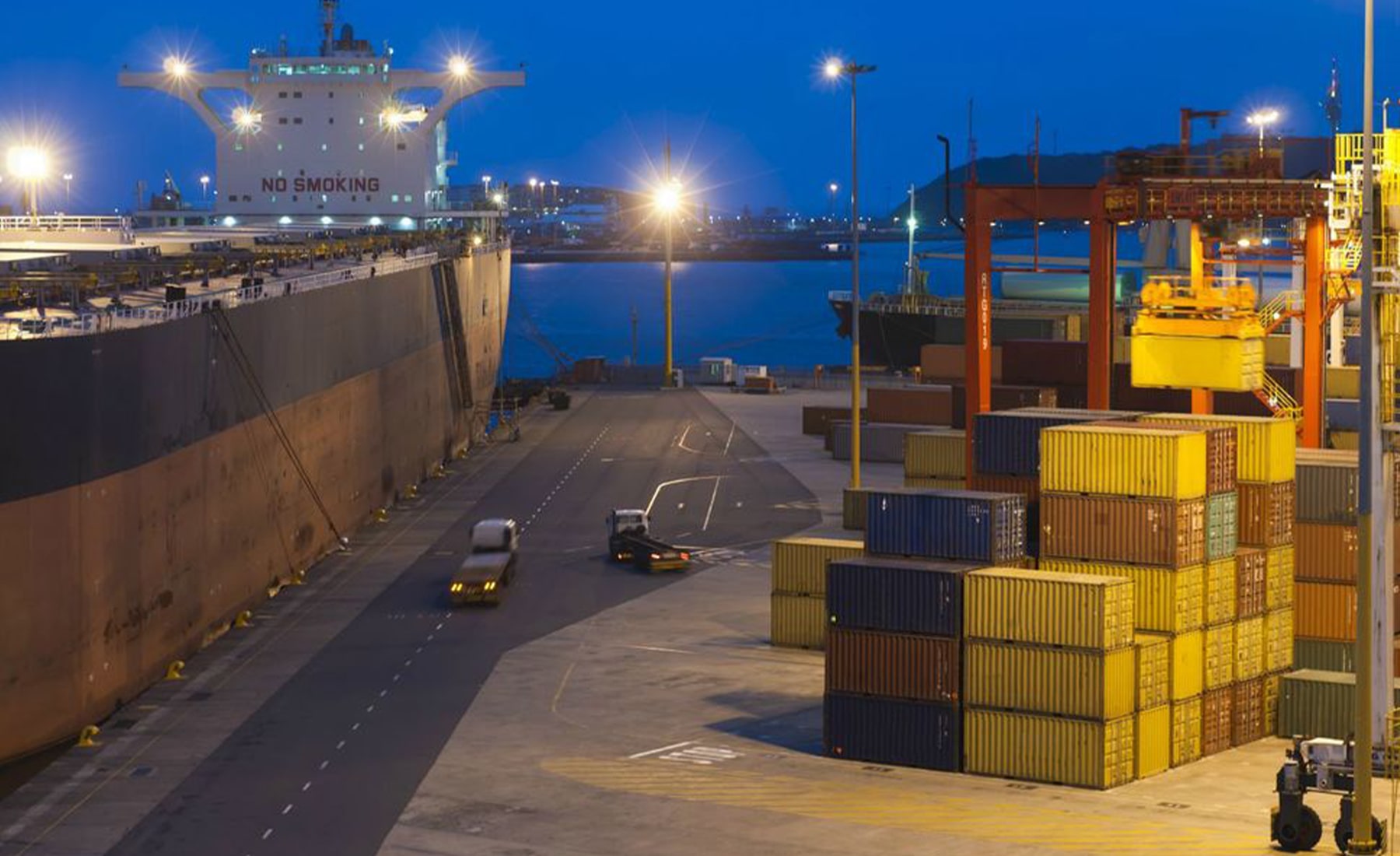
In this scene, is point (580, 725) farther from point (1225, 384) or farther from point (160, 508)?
point (1225, 384)

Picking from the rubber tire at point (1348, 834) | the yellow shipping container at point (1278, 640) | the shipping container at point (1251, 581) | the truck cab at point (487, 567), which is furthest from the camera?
the truck cab at point (487, 567)

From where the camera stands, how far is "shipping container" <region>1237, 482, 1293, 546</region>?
39.0m

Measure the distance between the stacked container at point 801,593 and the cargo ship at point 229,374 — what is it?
1234 centimetres

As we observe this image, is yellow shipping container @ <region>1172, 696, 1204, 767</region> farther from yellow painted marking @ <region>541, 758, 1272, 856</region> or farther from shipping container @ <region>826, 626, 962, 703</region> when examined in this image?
shipping container @ <region>826, 626, 962, 703</region>

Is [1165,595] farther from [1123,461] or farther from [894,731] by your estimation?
[894,731]

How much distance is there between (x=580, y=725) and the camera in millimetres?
39875

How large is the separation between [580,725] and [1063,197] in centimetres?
1860

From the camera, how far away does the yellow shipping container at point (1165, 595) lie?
36.9 m

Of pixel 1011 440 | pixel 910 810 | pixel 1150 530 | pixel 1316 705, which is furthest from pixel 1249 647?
pixel 910 810

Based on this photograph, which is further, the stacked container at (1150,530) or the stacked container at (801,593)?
the stacked container at (801,593)

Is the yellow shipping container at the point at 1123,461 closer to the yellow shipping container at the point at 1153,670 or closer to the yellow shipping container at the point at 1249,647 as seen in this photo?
the yellow shipping container at the point at 1153,670

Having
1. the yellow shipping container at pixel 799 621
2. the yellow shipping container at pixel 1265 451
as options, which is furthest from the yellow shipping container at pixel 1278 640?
the yellow shipping container at pixel 799 621

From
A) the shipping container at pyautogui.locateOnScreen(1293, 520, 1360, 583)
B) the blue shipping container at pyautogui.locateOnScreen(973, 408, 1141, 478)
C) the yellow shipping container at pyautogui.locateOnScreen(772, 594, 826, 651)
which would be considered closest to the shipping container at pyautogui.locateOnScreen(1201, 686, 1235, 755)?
the shipping container at pyautogui.locateOnScreen(1293, 520, 1360, 583)

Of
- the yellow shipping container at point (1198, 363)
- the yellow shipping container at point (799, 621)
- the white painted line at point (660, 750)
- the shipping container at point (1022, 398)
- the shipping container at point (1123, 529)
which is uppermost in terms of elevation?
the yellow shipping container at point (1198, 363)
